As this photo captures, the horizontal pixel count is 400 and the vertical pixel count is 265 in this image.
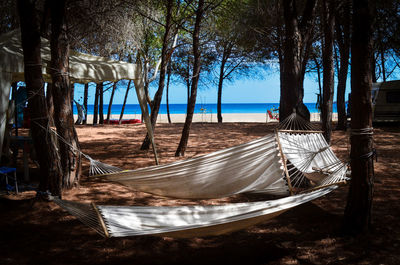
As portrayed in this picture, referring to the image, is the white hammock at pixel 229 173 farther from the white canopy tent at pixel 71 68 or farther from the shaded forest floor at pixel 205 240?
the white canopy tent at pixel 71 68

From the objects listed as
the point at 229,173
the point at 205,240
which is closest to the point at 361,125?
the point at 229,173

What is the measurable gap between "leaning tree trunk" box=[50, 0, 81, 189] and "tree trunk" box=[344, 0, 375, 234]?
253 centimetres

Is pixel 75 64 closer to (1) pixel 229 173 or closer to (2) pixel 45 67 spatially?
(2) pixel 45 67

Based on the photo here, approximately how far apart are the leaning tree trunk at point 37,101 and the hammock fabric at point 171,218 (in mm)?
1179

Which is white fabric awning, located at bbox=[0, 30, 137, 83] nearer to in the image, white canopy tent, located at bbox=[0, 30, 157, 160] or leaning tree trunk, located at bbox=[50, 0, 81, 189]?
white canopy tent, located at bbox=[0, 30, 157, 160]

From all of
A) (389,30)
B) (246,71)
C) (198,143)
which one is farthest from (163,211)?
(246,71)

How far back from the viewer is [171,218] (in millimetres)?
1971

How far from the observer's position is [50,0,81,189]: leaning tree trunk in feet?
10.9

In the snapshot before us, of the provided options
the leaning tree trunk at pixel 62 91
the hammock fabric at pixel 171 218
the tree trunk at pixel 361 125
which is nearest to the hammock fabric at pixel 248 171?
the tree trunk at pixel 361 125

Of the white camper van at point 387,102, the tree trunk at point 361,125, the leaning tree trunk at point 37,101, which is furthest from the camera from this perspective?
the white camper van at point 387,102

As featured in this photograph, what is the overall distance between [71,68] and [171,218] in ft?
8.72

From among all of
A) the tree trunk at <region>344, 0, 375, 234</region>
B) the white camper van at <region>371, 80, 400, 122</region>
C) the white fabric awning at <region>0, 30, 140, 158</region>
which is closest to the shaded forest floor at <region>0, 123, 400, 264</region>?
the tree trunk at <region>344, 0, 375, 234</region>

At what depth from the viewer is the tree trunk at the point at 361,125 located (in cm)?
233

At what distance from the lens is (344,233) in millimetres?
2422
